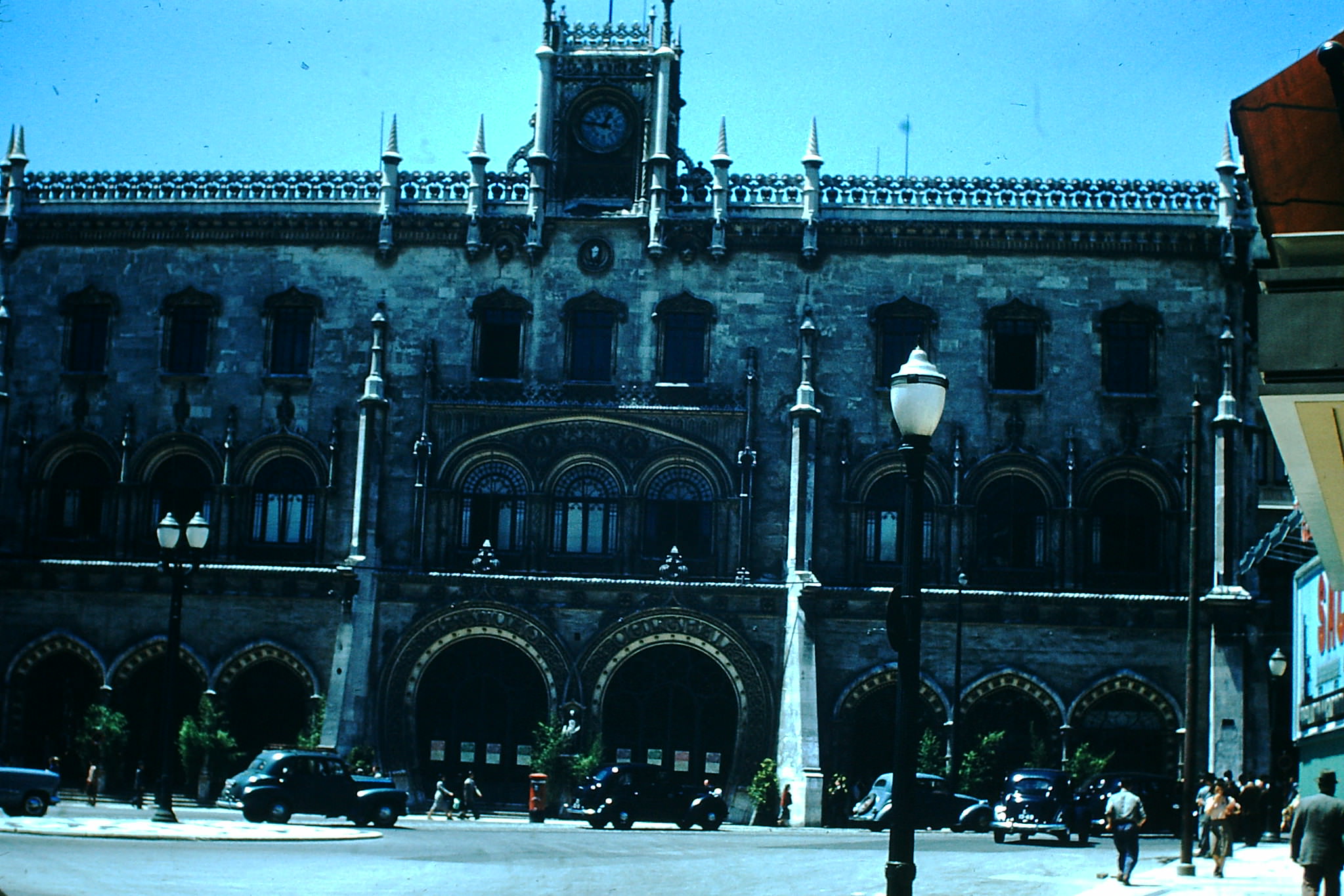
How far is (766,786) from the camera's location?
1567 inches

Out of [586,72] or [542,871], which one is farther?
[586,72]

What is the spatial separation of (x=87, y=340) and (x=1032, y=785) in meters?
26.0

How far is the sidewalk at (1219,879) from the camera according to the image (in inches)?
909

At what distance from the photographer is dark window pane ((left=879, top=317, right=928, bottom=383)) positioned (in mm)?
43000

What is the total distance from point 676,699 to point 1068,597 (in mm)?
9450

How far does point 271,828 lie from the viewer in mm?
30094

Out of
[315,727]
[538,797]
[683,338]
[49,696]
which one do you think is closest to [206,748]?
[315,727]

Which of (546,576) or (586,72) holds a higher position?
(586,72)

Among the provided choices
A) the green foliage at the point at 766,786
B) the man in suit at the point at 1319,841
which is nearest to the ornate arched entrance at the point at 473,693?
the green foliage at the point at 766,786

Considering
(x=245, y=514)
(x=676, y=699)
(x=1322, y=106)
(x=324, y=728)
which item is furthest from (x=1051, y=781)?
(x=1322, y=106)

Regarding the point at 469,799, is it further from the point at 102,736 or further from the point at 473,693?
the point at 102,736

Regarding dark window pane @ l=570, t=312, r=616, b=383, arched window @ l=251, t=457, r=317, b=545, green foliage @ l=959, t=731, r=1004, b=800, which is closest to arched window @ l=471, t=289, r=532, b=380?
dark window pane @ l=570, t=312, r=616, b=383

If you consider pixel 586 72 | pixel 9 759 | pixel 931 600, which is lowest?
pixel 9 759

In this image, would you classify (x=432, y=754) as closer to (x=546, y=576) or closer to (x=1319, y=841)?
(x=546, y=576)
